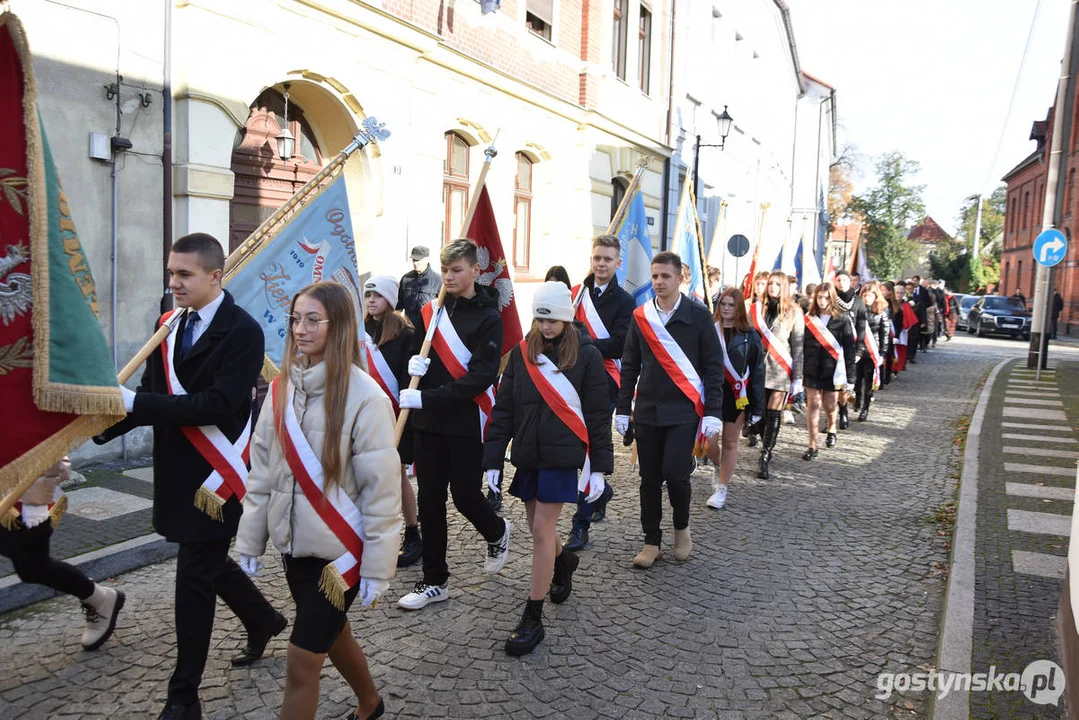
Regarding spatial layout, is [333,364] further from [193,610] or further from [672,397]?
[672,397]

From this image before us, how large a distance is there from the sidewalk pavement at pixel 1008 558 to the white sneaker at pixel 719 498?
1745mm

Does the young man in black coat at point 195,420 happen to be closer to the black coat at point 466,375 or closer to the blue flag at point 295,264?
the blue flag at point 295,264

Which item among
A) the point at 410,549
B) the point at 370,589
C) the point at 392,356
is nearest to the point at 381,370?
the point at 392,356

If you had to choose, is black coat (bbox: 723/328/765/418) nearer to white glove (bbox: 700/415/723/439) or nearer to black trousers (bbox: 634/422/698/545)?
white glove (bbox: 700/415/723/439)

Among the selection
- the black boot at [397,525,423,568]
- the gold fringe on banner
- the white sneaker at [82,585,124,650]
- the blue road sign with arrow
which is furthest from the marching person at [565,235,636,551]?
the blue road sign with arrow

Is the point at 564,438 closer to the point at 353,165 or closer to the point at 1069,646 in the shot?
the point at 1069,646

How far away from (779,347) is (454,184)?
596 cm

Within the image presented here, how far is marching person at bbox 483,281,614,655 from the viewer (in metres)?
4.46

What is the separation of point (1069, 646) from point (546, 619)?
244cm

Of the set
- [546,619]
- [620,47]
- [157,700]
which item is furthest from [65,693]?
[620,47]

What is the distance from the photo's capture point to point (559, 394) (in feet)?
14.9

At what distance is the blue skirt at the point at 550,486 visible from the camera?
445cm

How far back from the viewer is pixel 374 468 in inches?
120

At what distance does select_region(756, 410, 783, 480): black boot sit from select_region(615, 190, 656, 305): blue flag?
1676 mm
